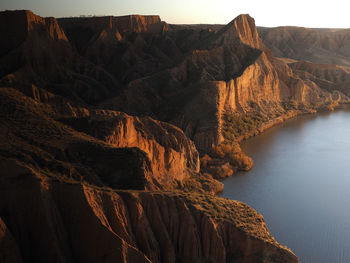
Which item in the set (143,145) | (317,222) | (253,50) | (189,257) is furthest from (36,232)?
(253,50)

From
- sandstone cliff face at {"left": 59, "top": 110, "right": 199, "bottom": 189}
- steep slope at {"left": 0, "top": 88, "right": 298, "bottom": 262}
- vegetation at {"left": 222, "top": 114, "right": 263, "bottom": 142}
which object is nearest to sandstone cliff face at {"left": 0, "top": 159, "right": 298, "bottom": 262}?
steep slope at {"left": 0, "top": 88, "right": 298, "bottom": 262}

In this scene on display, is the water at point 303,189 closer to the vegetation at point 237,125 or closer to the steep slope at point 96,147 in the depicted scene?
the vegetation at point 237,125

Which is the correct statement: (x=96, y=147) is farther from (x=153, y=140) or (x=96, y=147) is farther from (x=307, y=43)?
(x=307, y=43)


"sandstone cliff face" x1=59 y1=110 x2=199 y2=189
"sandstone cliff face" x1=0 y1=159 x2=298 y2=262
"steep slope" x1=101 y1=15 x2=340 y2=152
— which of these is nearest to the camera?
"sandstone cliff face" x1=0 y1=159 x2=298 y2=262

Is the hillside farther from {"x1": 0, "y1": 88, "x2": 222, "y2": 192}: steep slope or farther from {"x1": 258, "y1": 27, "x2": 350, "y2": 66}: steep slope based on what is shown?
{"x1": 258, "y1": 27, "x2": 350, "y2": 66}: steep slope

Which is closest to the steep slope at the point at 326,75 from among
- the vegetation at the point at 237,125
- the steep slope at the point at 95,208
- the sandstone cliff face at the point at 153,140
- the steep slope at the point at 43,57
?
the vegetation at the point at 237,125

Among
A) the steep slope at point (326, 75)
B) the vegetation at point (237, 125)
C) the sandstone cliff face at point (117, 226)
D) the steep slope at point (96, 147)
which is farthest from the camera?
the steep slope at point (326, 75)
